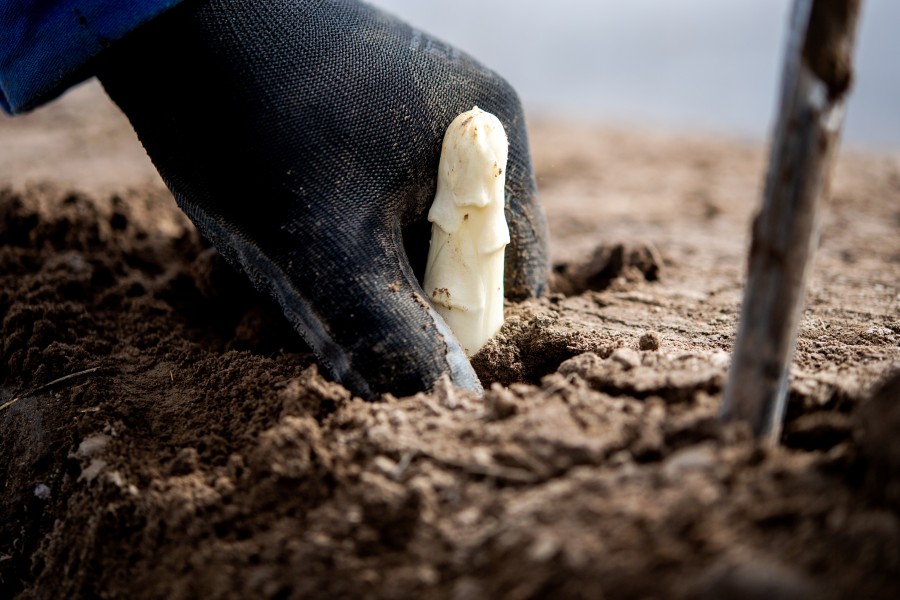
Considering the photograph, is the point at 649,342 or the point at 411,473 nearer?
the point at 411,473

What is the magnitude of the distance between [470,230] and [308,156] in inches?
17.1

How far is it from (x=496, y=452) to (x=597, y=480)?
0.20 meters

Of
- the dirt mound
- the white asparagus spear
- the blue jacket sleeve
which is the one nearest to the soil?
the dirt mound

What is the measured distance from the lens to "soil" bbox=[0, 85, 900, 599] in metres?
1.02

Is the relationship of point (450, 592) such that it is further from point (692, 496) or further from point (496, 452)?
point (692, 496)

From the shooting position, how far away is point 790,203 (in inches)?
42.3

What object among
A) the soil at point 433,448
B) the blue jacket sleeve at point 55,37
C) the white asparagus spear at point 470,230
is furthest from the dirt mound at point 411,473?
the blue jacket sleeve at point 55,37

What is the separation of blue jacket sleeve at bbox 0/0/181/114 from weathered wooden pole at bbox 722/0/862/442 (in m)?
1.30

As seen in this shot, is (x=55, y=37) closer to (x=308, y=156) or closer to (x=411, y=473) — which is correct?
(x=308, y=156)

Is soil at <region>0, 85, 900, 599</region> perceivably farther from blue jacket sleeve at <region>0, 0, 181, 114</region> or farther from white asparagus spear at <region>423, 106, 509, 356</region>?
blue jacket sleeve at <region>0, 0, 181, 114</region>

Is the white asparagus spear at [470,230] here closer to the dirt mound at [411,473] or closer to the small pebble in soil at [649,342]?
the dirt mound at [411,473]

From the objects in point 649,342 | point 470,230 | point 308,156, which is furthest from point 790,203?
point 308,156

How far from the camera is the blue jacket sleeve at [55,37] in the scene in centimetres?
157

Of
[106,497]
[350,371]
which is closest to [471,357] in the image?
[350,371]
